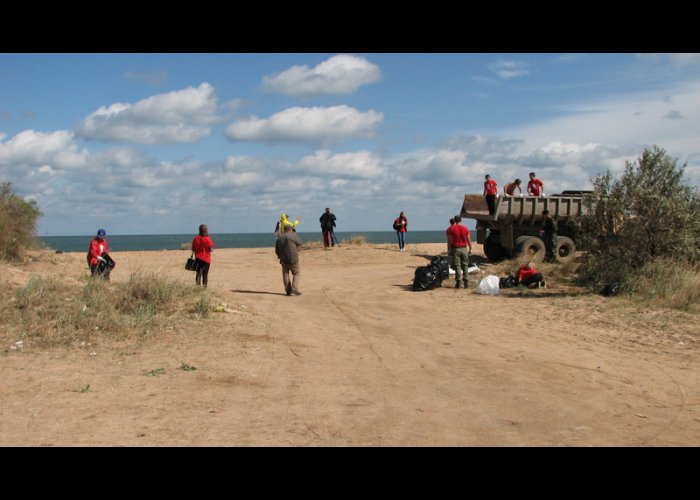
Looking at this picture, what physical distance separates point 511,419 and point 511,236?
14634 millimetres

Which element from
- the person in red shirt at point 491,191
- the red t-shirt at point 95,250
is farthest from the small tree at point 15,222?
the person in red shirt at point 491,191

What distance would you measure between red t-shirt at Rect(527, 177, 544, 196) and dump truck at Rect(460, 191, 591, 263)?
1.64ft

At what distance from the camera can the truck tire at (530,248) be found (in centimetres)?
1923

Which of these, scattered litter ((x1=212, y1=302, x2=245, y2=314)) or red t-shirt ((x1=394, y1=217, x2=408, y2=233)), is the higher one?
red t-shirt ((x1=394, y1=217, x2=408, y2=233))

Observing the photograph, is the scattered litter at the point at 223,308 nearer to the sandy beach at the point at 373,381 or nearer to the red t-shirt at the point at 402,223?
the sandy beach at the point at 373,381

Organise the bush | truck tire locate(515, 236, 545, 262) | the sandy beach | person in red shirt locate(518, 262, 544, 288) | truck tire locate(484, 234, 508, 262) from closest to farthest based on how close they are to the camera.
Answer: the sandy beach → the bush → person in red shirt locate(518, 262, 544, 288) → truck tire locate(515, 236, 545, 262) → truck tire locate(484, 234, 508, 262)

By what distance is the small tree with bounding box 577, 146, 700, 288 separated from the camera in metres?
14.2

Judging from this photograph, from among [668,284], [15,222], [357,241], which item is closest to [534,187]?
[668,284]

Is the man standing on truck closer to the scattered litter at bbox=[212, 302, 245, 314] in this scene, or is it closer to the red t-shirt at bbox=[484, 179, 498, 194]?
the red t-shirt at bbox=[484, 179, 498, 194]

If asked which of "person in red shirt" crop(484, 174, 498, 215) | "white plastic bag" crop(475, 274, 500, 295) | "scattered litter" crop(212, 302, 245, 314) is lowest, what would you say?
"scattered litter" crop(212, 302, 245, 314)

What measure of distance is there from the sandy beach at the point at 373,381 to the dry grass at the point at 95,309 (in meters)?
0.41

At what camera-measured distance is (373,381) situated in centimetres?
762

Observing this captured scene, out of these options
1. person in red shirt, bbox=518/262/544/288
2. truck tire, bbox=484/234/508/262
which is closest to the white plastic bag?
person in red shirt, bbox=518/262/544/288

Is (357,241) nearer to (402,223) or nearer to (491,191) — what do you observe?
(402,223)
